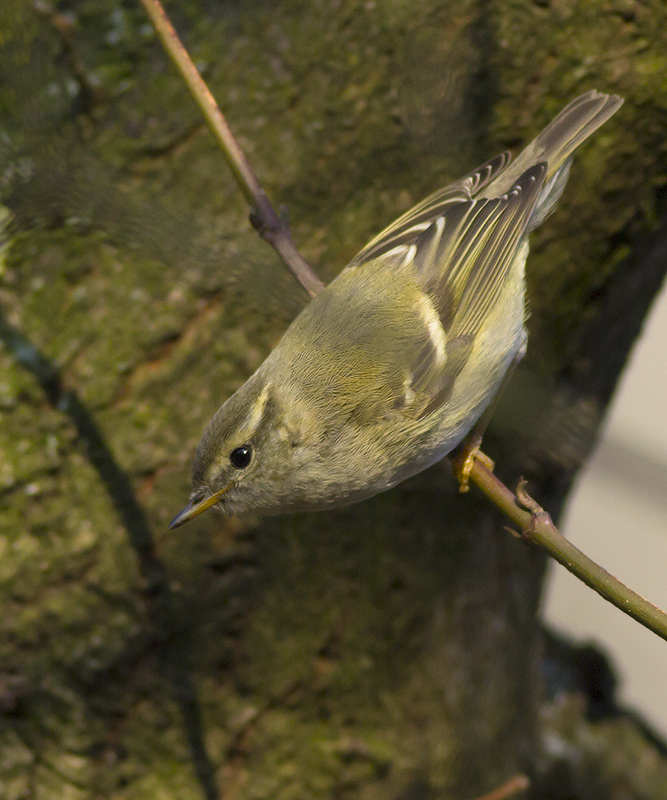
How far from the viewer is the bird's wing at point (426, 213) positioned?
1.94 metres

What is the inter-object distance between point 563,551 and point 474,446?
0.65 meters

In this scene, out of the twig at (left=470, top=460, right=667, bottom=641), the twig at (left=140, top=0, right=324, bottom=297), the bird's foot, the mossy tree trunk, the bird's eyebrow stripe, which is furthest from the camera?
the mossy tree trunk

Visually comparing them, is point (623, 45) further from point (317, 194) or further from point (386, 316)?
point (386, 316)

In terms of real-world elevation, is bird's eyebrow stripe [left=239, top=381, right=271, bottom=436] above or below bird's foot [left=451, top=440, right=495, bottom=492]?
above

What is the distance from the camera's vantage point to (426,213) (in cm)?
199

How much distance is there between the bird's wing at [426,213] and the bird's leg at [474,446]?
1.36 feet

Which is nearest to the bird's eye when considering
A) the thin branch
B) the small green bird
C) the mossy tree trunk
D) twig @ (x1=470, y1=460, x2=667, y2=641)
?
the small green bird

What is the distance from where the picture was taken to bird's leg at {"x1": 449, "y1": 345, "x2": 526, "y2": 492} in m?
1.88

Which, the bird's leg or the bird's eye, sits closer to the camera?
the bird's eye

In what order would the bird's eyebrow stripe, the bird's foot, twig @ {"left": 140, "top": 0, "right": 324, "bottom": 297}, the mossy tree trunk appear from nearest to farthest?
twig @ {"left": 140, "top": 0, "right": 324, "bottom": 297} < the bird's eyebrow stripe < the bird's foot < the mossy tree trunk

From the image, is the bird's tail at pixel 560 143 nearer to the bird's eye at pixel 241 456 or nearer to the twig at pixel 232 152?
the twig at pixel 232 152

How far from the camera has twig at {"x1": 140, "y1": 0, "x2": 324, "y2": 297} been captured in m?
1.48

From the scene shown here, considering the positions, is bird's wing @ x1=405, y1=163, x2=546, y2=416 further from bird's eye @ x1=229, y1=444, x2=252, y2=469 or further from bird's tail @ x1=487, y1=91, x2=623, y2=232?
bird's eye @ x1=229, y1=444, x2=252, y2=469

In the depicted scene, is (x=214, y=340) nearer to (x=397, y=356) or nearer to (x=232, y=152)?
(x=397, y=356)
